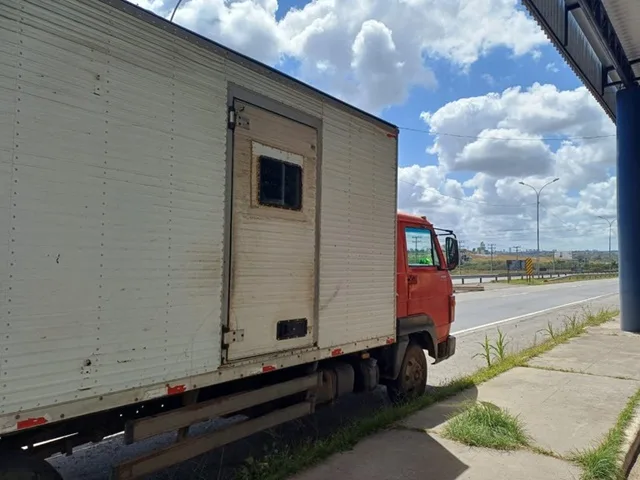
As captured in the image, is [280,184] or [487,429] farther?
[487,429]

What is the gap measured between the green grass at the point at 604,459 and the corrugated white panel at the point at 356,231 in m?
2.23

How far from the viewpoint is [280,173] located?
14.8ft

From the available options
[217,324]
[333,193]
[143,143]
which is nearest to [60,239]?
[143,143]

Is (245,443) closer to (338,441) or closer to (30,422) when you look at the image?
(338,441)

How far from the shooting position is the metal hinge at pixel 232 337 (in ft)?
13.0

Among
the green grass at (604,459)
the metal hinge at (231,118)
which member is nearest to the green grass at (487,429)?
the green grass at (604,459)

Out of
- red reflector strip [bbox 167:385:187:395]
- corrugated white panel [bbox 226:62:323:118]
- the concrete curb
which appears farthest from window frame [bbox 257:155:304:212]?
the concrete curb

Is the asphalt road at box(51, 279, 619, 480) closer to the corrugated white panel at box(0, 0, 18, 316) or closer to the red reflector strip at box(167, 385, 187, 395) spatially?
the red reflector strip at box(167, 385, 187, 395)

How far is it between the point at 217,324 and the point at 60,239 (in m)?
1.32

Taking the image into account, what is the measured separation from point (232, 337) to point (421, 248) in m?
3.65

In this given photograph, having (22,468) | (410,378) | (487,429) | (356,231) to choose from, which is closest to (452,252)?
(410,378)

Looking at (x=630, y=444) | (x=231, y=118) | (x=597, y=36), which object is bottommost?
(x=630, y=444)

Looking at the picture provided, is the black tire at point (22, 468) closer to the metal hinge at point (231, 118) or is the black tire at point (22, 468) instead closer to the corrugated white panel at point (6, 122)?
the corrugated white panel at point (6, 122)

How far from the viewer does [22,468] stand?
302 centimetres
